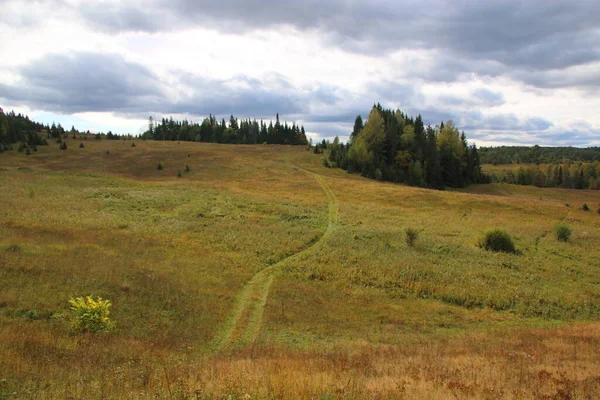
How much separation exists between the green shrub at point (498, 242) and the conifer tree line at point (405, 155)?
2158 inches

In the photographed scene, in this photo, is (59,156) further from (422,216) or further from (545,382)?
(545,382)

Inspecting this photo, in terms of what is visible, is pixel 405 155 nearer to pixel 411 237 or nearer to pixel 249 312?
pixel 411 237

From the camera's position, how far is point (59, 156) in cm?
8581

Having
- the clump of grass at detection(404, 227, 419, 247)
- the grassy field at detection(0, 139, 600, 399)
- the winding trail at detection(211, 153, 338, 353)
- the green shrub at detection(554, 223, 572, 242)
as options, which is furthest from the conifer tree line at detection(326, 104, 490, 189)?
the winding trail at detection(211, 153, 338, 353)

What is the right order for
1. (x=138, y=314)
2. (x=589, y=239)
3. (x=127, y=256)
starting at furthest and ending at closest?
(x=589, y=239)
(x=127, y=256)
(x=138, y=314)

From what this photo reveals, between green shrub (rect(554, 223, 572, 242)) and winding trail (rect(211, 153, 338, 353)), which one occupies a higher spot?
green shrub (rect(554, 223, 572, 242))

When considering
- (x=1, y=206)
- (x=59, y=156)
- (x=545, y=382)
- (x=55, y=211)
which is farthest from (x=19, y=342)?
(x=59, y=156)

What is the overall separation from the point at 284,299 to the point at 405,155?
87.2m

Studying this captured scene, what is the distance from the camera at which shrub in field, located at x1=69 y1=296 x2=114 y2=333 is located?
45.1 feet

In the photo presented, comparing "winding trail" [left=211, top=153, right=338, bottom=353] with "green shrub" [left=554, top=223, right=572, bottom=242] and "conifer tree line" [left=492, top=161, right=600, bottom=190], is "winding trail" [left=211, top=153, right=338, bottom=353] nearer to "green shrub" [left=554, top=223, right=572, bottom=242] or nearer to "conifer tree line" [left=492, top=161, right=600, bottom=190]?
"green shrub" [left=554, top=223, right=572, bottom=242]

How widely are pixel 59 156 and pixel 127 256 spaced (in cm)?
7656

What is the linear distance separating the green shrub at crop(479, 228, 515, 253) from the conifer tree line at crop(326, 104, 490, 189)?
180 ft

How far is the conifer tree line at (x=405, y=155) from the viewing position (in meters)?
96.1

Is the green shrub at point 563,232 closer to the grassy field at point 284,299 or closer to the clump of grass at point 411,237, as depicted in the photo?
the grassy field at point 284,299
